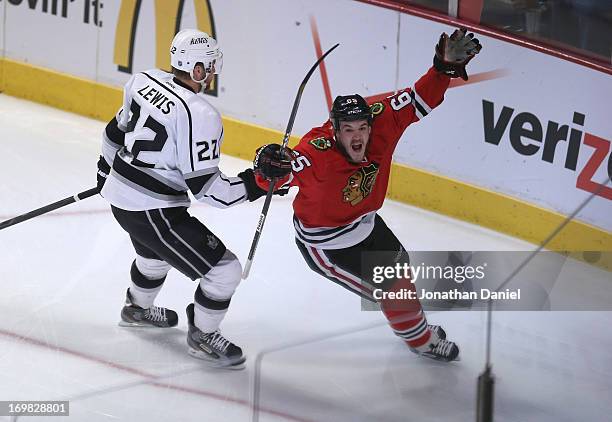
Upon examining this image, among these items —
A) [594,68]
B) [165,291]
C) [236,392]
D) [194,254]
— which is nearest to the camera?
[236,392]

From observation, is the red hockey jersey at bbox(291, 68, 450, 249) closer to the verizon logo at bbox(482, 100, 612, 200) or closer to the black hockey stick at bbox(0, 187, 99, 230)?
the black hockey stick at bbox(0, 187, 99, 230)

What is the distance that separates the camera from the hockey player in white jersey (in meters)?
3.56

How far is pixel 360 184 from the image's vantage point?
366cm

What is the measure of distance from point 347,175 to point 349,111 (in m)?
0.21

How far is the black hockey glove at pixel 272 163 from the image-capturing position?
3453 mm

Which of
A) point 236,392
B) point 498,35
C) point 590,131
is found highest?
point 498,35

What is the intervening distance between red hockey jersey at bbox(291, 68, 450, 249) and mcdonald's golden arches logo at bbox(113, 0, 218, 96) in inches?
95.0

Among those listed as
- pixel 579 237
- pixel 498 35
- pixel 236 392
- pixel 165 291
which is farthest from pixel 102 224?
pixel 579 237

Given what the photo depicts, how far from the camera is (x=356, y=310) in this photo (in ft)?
13.0

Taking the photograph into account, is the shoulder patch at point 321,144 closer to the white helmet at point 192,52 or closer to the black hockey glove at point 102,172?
the white helmet at point 192,52

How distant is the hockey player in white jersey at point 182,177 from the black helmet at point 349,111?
33cm

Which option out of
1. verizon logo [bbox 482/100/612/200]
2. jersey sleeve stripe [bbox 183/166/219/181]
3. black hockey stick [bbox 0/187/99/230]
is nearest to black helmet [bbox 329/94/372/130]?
jersey sleeve stripe [bbox 183/166/219/181]

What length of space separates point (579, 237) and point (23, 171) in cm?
367

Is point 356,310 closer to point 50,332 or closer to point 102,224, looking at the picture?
point 50,332
